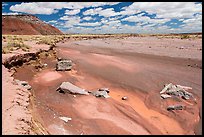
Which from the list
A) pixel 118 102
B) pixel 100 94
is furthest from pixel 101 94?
pixel 118 102

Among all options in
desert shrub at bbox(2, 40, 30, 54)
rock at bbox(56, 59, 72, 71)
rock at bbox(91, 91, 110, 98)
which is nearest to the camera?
rock at bbox(91, 91, 110, 98)

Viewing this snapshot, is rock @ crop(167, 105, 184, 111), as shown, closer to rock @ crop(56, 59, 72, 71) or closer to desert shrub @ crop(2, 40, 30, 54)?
rock @ crop(56, 59, 72, 71)

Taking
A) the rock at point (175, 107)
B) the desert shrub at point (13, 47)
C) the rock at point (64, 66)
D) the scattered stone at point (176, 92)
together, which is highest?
the desert shrub at point (13, 47)

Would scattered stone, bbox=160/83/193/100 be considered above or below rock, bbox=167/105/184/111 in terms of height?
above

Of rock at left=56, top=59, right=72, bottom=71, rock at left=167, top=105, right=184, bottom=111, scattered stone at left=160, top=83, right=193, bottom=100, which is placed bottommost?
rock at left=167, top=105, right=184, bottom=111

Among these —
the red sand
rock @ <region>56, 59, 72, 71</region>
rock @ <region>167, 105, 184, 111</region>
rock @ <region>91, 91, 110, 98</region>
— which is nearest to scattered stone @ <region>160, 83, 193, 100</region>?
the red sand

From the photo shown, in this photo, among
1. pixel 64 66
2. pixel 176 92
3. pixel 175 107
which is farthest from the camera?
pixel 64 66

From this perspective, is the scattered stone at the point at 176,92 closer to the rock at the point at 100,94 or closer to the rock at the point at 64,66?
the rock at the point at 100,94

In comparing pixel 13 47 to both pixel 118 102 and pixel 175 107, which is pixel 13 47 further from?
pixel 175 107

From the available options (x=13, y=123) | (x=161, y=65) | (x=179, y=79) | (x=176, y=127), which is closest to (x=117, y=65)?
(x=161, y=65)

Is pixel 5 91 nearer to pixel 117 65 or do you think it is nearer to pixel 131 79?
pixel 131 79

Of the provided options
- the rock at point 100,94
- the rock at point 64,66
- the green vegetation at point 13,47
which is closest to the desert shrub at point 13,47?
the green vegetation at point 13,47

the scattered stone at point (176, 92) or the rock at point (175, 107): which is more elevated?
the scattered stone at point (176, 92)

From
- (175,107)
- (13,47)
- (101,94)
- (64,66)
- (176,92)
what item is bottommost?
(175,107)
